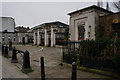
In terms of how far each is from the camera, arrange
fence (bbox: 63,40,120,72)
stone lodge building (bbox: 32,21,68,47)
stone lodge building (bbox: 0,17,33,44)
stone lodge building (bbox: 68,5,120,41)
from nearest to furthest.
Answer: fence (bbox: 63,40,120,72), stone lodge building (bbox: 68,5,120,41), stone lodge building (bbox: 32,21,68,47), stone lodge building (bbox: 0,17,33,44)

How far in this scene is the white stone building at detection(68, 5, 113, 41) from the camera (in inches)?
352

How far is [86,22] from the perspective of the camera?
9508 mm

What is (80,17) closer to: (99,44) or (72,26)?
(72,26)

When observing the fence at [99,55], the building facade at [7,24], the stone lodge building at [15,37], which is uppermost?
the building facade at [7,24]

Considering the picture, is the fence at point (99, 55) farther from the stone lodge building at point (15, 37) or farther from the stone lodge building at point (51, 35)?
the stone lodge building at point (15, 37)

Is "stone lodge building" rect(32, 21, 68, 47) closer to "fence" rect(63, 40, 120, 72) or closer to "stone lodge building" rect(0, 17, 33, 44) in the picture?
"stone lodge building" rect(0, 17, 33, 44)

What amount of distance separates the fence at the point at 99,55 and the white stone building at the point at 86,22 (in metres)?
4.34

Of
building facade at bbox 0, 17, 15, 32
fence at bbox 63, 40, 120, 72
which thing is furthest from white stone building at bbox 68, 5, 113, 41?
building facade at bbox 0, 17, 15, 32

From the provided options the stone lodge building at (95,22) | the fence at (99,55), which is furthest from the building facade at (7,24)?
the fence at (99,55)

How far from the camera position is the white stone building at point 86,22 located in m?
8.93

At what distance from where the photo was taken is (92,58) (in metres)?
4.63

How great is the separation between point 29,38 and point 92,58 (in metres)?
35.0


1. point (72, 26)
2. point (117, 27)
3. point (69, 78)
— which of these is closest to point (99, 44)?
point (69, 78)

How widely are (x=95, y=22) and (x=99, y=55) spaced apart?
513cm
